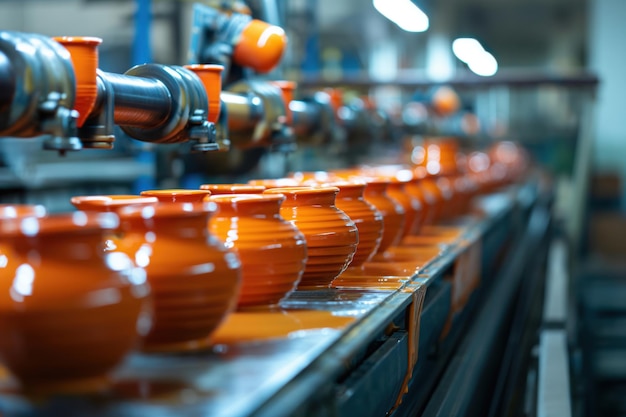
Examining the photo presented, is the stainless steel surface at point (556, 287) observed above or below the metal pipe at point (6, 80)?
below

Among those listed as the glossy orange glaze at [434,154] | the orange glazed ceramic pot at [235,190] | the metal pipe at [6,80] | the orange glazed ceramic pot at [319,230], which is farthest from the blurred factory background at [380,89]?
the metal pipe at [6,80]

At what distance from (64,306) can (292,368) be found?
12.5 inches

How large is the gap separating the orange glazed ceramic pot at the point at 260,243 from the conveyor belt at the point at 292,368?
1.8 inches

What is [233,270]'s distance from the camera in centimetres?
143

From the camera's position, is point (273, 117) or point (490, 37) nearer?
point (273, 117)

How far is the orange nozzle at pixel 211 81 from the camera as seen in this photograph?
247cm

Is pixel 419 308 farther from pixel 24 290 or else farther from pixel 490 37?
pixel 490 37

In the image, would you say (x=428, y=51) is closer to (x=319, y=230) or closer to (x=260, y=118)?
(x=260, y=118)

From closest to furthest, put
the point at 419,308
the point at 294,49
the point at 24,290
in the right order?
the point at 24,290 < the point at 419,308 < the point at 294,49

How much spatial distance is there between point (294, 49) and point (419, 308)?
233 inches

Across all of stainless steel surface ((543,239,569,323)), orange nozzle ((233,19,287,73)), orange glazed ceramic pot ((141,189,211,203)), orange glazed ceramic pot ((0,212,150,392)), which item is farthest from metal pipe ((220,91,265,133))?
stainless steel surface ((543,239,569,323))

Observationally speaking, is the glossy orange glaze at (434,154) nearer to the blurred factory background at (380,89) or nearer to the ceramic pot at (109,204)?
the blurred factory background at (380,89)

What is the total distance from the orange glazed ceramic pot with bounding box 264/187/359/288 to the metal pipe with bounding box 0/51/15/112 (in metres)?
0.65

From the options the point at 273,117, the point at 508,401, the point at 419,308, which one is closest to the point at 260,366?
the point at 419,308
